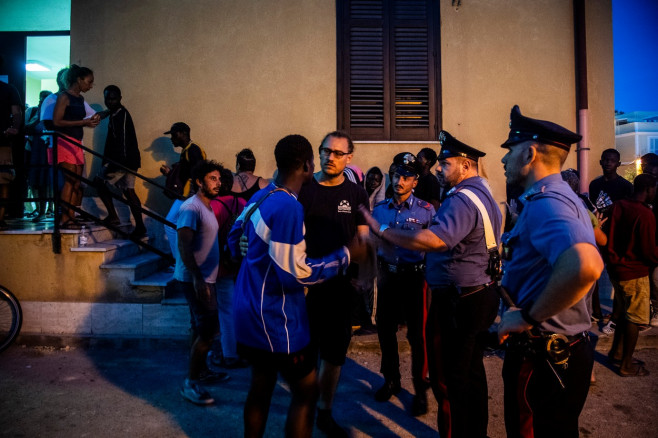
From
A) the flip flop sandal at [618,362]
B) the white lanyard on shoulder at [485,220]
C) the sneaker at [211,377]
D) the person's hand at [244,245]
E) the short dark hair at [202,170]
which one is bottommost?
the sneaker at [211,377]

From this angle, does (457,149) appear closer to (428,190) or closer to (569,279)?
(569,279)

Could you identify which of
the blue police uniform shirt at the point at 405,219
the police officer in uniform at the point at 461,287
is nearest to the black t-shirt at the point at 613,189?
the blue police uniform shirt at the point at 405,219

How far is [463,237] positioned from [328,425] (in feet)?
6.04

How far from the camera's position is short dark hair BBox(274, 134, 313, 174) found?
264 cm

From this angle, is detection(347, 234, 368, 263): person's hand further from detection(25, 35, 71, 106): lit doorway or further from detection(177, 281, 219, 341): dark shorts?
detection(25, 35, 71, 106): lit doorway

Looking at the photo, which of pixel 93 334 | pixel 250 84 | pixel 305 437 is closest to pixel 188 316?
pixel 93 334

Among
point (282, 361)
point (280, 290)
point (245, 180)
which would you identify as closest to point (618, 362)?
point (282, 361)

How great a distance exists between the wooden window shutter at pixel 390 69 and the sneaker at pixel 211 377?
14.9 feet

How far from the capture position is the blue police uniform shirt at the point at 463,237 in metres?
2.92

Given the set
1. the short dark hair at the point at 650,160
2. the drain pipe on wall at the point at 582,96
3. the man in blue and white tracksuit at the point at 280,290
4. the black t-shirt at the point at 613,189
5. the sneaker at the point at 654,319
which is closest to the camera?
the man in blue and white tracksuit at the point at 280,290

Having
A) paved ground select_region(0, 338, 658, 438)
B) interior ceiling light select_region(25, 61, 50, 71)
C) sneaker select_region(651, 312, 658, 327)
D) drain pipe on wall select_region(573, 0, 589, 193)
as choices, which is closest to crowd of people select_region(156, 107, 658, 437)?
paved ground select_region(0, 338, 658, 438)

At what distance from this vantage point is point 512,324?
6.49 ft

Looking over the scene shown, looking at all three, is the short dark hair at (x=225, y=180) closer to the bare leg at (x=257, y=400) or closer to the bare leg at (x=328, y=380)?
the bare leg at (x=328, y=380)

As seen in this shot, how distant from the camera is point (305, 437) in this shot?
266cm
